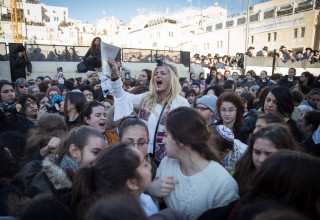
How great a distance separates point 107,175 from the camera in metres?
1.39

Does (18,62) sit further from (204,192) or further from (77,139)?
(204,192)

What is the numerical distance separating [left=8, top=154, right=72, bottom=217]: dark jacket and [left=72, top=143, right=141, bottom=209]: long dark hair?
185 mm

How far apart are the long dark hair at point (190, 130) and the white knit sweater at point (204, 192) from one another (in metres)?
0.14

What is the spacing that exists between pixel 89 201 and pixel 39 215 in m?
0.25

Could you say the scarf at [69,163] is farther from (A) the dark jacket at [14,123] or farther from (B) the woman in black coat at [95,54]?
(B) the woman in black coat at [95,54]

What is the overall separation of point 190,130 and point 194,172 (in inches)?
13.1

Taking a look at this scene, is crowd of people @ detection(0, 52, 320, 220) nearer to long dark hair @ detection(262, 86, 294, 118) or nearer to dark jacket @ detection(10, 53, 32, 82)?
long dark hair @ detection(262, 86, 294, 118)

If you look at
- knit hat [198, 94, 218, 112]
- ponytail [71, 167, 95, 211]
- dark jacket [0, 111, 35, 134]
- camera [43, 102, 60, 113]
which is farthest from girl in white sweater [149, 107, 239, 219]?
camera [43, 102, 60, 113]

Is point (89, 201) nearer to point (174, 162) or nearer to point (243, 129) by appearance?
point (174, 162)

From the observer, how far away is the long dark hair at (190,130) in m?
1.73

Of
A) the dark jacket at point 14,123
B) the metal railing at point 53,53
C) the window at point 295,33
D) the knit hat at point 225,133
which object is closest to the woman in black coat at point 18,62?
the metal railing at point 53,53

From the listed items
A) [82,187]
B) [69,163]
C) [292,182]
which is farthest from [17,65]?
[292,182]

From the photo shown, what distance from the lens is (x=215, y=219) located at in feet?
4.57

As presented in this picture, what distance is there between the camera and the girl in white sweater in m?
1.65
